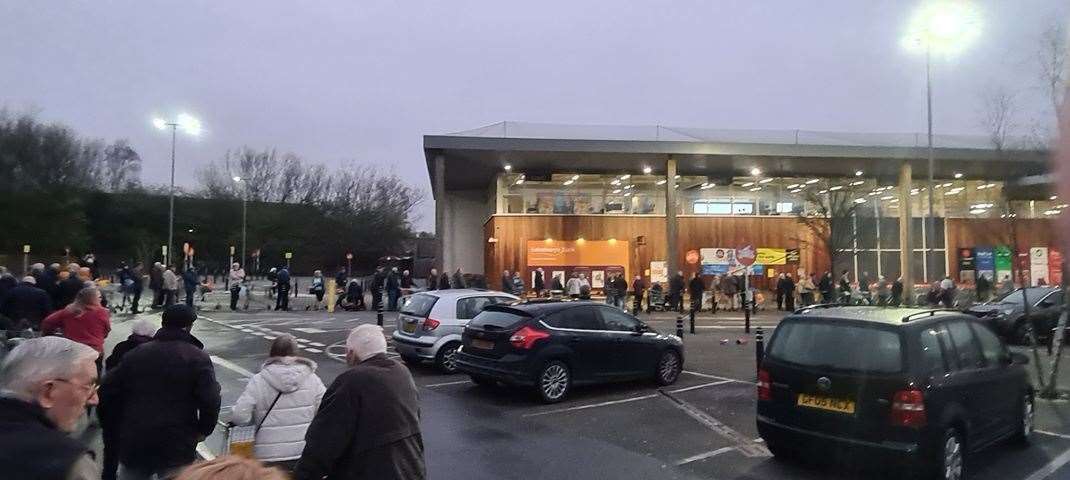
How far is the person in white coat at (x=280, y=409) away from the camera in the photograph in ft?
14.4

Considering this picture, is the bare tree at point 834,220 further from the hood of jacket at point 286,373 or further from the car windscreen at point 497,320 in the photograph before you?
the hood of jacket at point 286,373

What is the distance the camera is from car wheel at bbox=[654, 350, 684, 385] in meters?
11.5

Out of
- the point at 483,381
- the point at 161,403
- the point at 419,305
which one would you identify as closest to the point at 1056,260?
the point at 161,403

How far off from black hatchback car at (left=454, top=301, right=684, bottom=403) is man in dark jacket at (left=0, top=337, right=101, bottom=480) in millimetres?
7583

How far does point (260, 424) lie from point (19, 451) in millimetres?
2673

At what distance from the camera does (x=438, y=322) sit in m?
12.7

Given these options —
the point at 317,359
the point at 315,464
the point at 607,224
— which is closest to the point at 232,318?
the point at 317,359

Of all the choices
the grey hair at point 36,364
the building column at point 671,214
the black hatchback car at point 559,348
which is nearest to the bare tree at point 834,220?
the building column at point 671,214

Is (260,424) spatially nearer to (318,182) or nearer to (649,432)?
(649,432)

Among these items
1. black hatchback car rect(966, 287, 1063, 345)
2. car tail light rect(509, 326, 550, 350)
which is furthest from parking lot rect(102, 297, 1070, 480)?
black hatchback car rect(966, 287, 1063, 345)

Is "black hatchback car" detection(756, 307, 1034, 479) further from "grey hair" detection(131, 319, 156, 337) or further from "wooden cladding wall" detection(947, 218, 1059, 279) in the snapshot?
"grey hair" detection(131, 319, 156, 337)

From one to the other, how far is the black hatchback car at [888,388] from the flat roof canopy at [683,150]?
22827 millimetres

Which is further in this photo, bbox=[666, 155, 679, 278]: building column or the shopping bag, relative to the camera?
bbox=[666, 155, 679, 278]: building column

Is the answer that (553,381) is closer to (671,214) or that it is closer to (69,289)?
(69,289)
